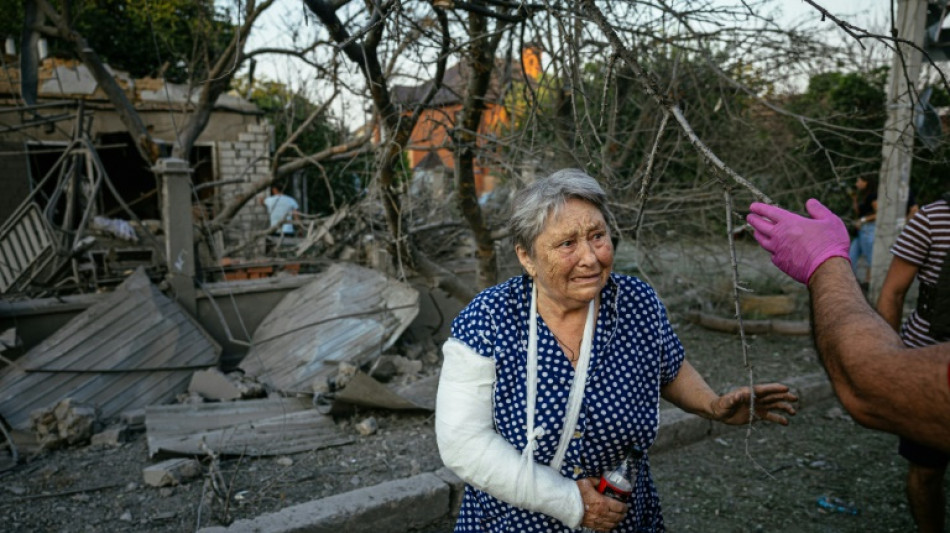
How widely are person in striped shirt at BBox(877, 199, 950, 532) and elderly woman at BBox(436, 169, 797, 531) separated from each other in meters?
1.16

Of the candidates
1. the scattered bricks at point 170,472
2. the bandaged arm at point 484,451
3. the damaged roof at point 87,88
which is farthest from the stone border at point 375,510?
the damaged roof at point 87,88

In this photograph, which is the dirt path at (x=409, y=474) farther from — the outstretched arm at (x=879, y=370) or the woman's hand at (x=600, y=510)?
the outstretched arm at (x=879, y=370)

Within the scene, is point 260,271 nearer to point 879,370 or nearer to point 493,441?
point 493,441

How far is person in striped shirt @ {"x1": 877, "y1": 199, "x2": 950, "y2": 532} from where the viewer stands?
268 centimetres

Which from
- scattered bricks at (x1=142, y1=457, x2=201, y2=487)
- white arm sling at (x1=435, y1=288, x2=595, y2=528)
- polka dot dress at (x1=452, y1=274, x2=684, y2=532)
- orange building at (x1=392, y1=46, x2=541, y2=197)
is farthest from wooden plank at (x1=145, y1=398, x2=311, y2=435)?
white arm sling at (x1=435, y1=288, x2=595, y2=528)

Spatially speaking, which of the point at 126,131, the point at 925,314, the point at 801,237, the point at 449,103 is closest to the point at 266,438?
the point at 449,103

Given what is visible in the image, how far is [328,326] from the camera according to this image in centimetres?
617

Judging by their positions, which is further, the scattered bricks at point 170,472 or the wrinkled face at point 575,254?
the scattered bricks at point 170,472

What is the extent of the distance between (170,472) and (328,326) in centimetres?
244

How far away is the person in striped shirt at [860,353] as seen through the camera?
4.35 feet

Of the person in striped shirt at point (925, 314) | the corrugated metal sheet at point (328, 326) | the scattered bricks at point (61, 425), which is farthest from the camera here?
the corrugated metal sheet at point (328, 326)

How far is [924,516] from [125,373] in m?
5.50

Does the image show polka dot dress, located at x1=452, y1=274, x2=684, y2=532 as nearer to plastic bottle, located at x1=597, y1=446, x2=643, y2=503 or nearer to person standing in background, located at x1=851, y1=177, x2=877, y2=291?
plastic bottle, located at x1=597, y1=446, x2=643, y2=503

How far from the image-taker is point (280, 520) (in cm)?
311
